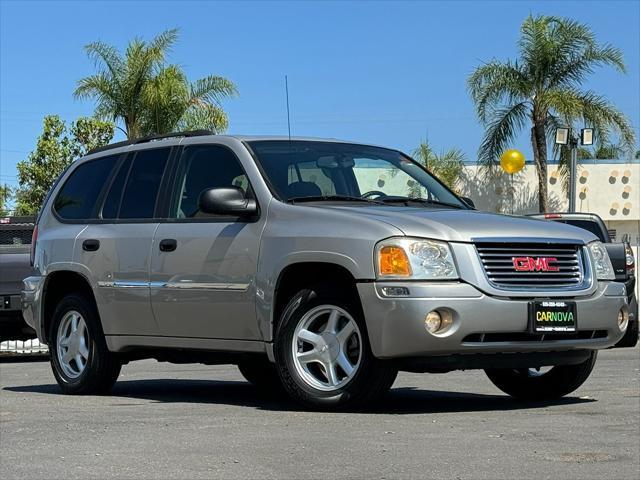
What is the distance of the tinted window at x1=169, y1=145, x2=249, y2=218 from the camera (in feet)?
30.4

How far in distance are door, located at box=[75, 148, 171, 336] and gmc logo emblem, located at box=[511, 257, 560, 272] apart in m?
2.69

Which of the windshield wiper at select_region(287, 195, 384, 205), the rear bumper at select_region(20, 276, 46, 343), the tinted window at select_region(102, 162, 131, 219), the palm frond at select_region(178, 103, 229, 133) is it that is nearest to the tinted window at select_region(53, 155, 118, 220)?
the tinted window at select_region(102, 162, 131, 219)

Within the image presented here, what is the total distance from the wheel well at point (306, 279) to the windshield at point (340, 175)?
51 centimetres

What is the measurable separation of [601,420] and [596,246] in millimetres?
1281

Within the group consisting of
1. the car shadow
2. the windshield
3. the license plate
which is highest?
the windshield

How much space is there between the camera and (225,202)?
28.4 ft

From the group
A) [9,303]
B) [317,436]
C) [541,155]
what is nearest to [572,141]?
[541,155]

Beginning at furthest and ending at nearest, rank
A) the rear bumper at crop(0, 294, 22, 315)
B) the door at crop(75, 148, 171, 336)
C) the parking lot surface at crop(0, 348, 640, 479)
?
the rear bumper at crop(0, 294, 22, 315)
the door at crop(75, 148, 171, 336)
the parking lot surface at crop(0, 348, 640, 479)

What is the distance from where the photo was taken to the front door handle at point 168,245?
364 inches

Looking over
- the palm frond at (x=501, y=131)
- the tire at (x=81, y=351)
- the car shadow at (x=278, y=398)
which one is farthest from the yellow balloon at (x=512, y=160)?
the tire at (x=81, y=351)

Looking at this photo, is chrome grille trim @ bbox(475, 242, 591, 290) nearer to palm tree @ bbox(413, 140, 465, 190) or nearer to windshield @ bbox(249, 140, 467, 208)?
windshield @ bbox(249, 140, 467, 208)

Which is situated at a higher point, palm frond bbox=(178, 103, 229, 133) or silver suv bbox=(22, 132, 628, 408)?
palm frond bbox=(178, 103, 229, 133)

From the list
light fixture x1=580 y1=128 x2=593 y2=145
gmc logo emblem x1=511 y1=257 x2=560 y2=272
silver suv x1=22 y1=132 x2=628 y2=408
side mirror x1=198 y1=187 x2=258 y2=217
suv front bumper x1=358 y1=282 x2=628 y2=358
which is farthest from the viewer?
light fixture x1=580 y1=128 x2=593 y2=145

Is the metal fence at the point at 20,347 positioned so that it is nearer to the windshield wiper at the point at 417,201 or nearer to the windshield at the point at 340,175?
the windshield at the point at 340,175
